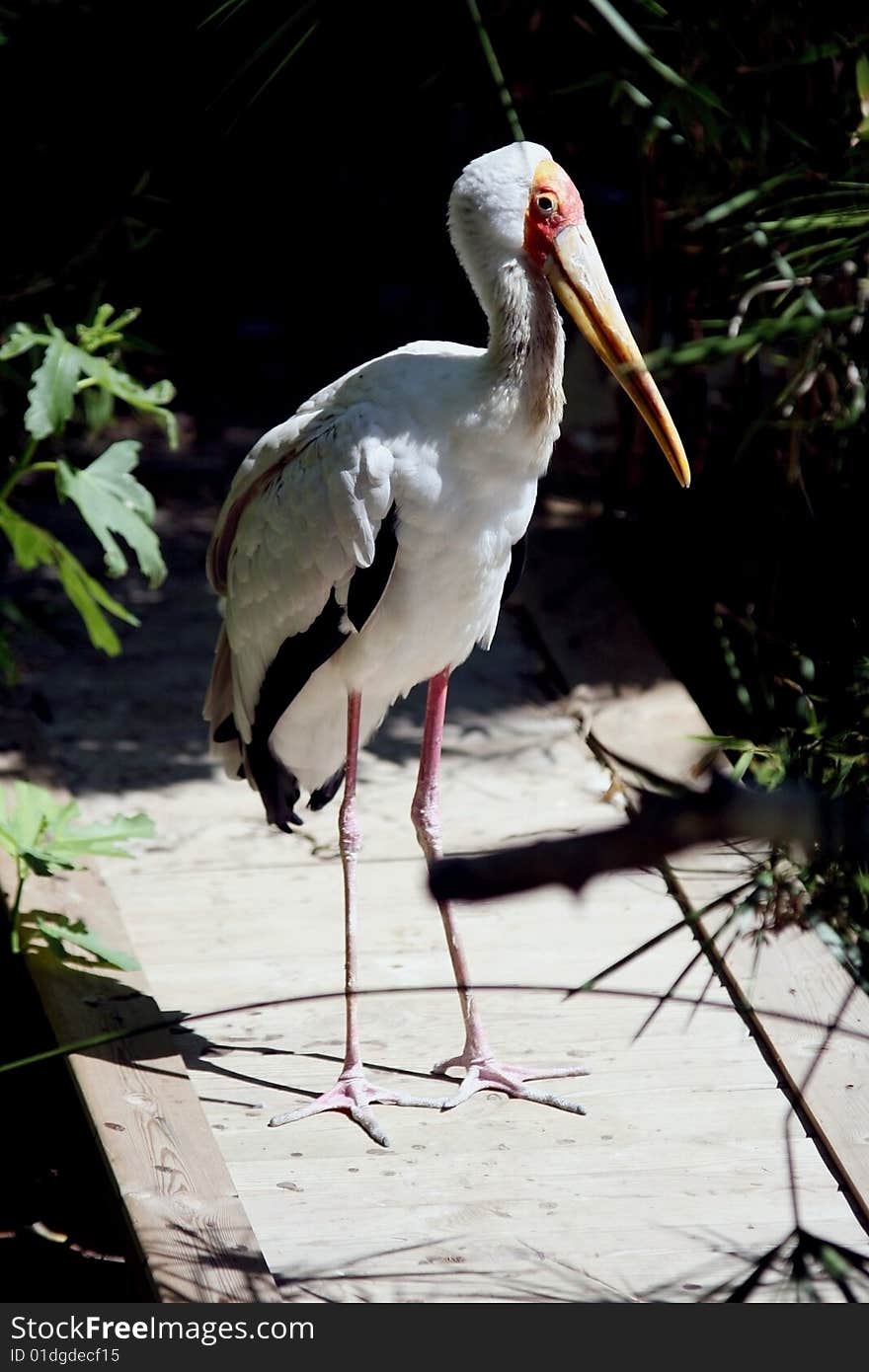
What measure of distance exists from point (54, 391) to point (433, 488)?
999 mm

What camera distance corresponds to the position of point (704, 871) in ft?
5.41

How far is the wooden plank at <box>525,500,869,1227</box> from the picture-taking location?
316cm

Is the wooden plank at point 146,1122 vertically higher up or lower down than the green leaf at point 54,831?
lower down

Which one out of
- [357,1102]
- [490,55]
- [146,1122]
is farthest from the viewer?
[357,1102]

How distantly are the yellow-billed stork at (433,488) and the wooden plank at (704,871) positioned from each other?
47 centimetres

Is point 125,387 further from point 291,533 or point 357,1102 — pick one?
point 357,1102

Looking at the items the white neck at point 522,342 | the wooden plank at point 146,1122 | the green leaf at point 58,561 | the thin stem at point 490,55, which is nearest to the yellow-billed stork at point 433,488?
the white neck at point 522,342

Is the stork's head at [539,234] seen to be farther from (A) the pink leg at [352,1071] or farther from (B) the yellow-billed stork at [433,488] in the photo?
(A) the pink leg at [352,1071]

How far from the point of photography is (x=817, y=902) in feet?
5.75

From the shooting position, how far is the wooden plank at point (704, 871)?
3156 mm

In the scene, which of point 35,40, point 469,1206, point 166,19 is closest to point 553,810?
point 469,1206

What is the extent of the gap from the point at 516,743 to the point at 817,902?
343 cm

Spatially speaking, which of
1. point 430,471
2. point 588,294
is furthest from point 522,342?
point 430,471

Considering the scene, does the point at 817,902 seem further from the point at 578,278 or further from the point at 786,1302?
the point at 578,278
